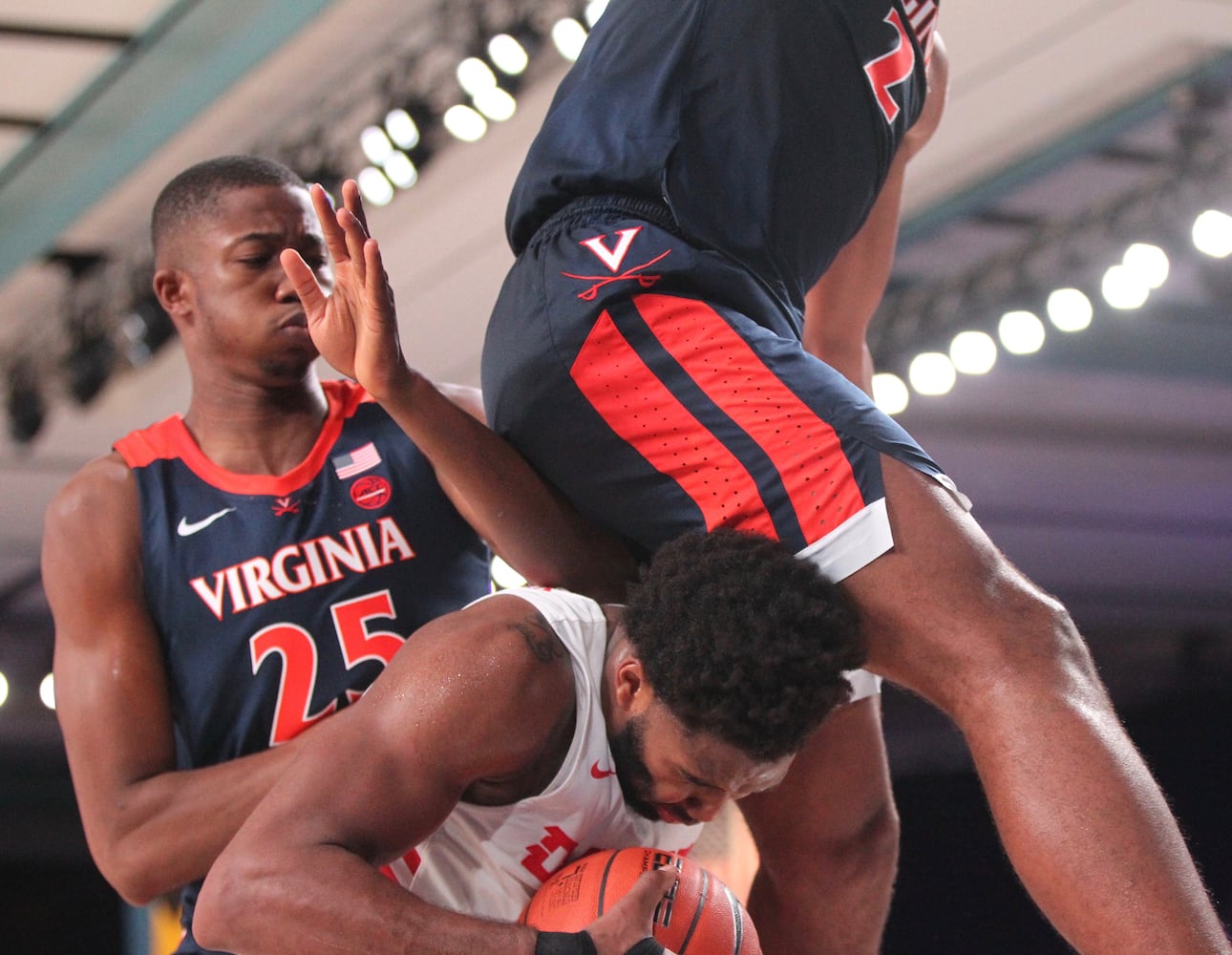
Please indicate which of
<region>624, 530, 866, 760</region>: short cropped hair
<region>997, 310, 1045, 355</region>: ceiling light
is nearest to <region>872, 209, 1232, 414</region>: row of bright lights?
<region>997, 310, 1045, 355</region>: ceiling light

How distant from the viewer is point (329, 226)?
6.02ft

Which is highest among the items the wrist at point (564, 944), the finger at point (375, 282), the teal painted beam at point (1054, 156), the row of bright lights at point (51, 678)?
the finger at point (375, 282)

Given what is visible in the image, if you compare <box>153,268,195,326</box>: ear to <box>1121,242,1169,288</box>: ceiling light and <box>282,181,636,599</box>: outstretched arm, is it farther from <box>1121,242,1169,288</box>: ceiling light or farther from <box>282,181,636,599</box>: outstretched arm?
<box>1121,242,1169,288</box>: ceiling light

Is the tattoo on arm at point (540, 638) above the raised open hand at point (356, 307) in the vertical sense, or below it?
below

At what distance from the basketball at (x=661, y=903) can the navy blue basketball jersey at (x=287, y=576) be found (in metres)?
0.52

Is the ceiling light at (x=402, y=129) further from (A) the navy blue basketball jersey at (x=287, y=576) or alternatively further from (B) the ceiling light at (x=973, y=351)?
(A) the navy blue basketball jersey at (x=287, y=576)

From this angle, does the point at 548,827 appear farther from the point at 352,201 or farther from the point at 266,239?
the point at 266,239

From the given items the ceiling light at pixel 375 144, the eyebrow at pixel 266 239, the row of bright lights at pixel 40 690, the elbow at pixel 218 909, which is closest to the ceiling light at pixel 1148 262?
the ceiling light at pixel 375 144

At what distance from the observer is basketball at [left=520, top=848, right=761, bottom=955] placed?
193 cm

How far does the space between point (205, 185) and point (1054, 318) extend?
167 inches

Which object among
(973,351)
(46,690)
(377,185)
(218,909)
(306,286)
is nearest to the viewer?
(218,909)

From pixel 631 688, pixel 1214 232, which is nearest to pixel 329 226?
pixel 631 688

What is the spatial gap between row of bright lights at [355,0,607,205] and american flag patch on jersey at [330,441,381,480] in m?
2.67

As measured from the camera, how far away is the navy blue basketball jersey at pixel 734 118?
188 cm
